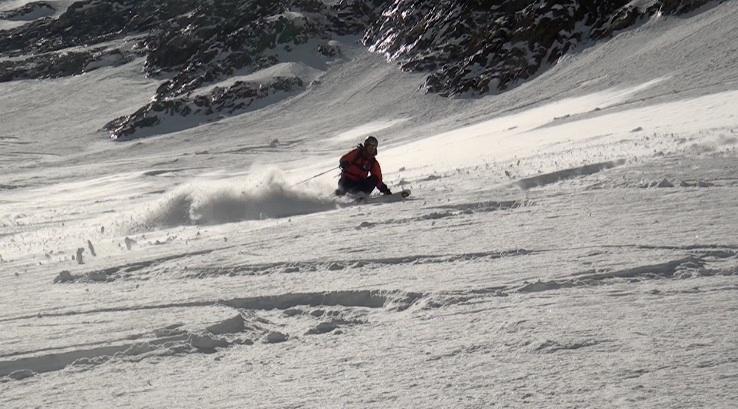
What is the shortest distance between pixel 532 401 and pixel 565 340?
74cm

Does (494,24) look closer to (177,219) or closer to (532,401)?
(177,219)

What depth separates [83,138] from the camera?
54031 millimetres

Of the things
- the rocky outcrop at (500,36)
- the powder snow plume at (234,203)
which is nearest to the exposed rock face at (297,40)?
the rocky outcrop at (500,36)

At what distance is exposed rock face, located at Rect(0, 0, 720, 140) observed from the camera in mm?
41812

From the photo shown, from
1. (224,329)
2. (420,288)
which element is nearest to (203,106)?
(420,288)

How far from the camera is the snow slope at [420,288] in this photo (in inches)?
147

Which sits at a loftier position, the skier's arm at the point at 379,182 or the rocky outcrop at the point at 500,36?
the rocky outcrop at the point at 500,36

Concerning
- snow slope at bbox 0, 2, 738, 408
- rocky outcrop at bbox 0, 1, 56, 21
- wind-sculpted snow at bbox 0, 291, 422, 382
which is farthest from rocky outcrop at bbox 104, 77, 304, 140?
rocky outcrop at bbox 0, 1, 56, 21

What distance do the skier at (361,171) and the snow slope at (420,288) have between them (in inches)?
15.1

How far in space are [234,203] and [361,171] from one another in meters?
1.80

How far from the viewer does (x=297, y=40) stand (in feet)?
199

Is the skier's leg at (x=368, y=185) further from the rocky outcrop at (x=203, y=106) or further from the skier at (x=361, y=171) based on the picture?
the rocky outcrop at (x=203, y=106)

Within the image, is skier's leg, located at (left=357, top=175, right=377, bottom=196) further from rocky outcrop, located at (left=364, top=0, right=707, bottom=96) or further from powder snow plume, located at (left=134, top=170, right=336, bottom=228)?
rocky outcrop, located at (left=364, top=0, right=707, bottom=96)

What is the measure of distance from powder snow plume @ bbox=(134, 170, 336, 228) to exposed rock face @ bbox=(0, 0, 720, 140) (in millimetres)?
30087
